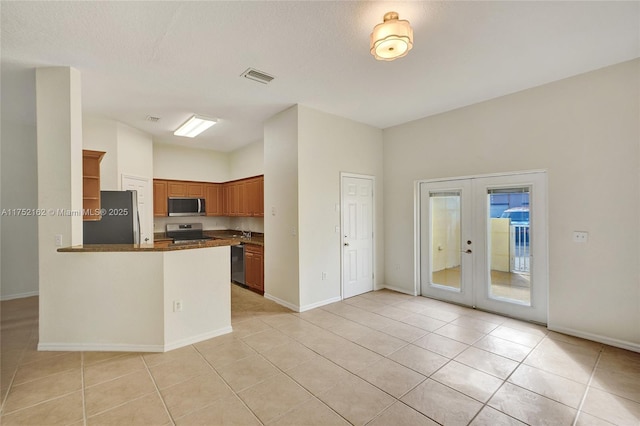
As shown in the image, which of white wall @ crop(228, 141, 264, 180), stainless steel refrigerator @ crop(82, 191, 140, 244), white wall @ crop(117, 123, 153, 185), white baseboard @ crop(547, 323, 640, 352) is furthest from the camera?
white wall @ crop(228, 141, 264, 180)

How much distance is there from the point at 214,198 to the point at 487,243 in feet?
19.2

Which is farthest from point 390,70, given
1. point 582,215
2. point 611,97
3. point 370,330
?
point 370,330

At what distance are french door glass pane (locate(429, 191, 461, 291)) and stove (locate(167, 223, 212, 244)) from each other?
4.80 metres

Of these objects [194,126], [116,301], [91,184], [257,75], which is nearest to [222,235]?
[194,126]

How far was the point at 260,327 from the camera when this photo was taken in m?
3.61

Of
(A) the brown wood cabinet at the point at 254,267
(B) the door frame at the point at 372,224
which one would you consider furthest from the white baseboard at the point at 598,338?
(A) the brown wood cabinet at the point at 254,267

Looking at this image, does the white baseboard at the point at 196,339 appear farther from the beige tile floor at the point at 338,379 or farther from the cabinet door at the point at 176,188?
the cabinet door at the point at 176,188

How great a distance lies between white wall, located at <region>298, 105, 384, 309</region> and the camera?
13.8ft

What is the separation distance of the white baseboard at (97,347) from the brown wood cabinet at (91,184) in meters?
1.44

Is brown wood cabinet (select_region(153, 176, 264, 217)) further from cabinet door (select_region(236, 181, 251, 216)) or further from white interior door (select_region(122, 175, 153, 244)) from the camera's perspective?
white interior door (select_region(122, 175, 153, 244))

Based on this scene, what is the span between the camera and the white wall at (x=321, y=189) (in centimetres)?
420

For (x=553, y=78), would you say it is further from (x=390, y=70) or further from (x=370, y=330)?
(x=370, y=330)

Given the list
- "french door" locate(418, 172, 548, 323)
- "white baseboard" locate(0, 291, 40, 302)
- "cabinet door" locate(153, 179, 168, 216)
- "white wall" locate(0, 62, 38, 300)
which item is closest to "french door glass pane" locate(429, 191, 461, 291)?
"french door" locate(418, 172, 548, 323)

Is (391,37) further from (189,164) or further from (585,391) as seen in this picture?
(189,164)
